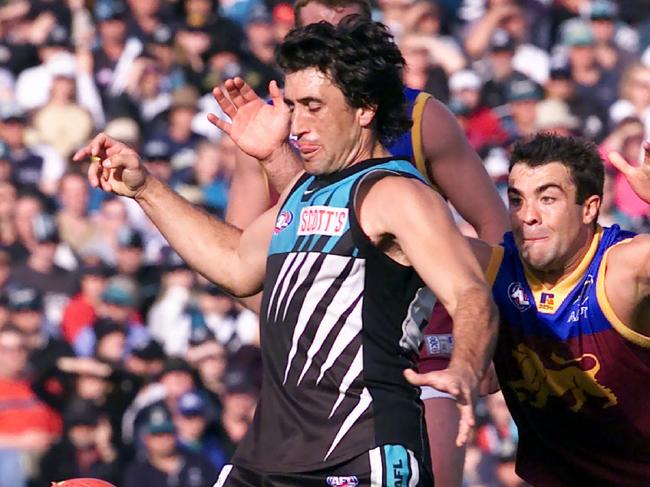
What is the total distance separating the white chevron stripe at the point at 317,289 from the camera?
5.48m

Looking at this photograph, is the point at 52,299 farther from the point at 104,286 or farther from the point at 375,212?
the point at 375,212

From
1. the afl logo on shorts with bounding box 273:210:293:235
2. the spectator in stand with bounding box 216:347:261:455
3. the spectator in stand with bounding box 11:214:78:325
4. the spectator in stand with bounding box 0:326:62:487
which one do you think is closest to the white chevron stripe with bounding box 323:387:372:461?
the afl logo on shorts with bounding box 273:210:293:235

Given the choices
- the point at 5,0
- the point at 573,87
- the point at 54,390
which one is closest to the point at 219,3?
the point at 5,0

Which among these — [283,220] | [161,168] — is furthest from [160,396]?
[283,220]

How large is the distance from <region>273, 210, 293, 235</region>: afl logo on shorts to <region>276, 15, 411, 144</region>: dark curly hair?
16.3 inches

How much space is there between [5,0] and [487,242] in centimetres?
820

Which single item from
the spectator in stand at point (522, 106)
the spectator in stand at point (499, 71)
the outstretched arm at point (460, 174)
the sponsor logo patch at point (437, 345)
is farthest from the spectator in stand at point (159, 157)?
the sponsor logo patch at point (437, 345)

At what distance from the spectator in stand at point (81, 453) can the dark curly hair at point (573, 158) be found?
4825mm

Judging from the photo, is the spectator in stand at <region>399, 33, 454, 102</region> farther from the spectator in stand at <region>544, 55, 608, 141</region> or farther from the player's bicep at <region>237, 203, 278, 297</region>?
the player's bicep at <region>237, 203, 278, 297</region>

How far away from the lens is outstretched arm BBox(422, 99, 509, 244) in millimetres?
6953

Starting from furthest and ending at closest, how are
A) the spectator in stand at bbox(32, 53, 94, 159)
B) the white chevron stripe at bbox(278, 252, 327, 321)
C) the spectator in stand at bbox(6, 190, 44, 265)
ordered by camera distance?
the spectator in stand at bbox(32, 53, 94, 159) → the spectator in stand at bbox(6, 190, 44, 265) → the white chevron stripe at bbox(278, 252, 327, 321)

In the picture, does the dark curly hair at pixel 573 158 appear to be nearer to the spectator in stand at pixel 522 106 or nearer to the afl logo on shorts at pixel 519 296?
the afl logo on shorts at pixel 519 296

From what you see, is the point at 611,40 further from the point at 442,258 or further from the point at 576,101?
the point at 442,258

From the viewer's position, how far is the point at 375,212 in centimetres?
547
